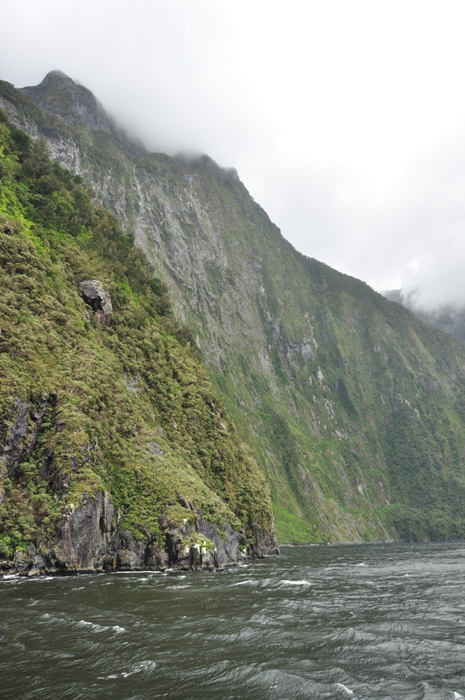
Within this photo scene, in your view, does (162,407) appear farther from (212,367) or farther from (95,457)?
(212,367)

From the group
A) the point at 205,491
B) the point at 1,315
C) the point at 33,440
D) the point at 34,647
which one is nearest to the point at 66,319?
the point at 1,315

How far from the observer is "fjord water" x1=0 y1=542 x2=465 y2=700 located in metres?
14.2

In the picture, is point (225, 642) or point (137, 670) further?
point (225, 642)

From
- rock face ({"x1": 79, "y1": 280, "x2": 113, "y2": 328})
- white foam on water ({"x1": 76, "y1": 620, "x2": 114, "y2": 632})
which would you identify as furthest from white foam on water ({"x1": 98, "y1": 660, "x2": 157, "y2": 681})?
rock face ({"x1": 79, "y1": 280, "x2": 113, "y2": 328})

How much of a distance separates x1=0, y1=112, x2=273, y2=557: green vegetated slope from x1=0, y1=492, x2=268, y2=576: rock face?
2.99ft

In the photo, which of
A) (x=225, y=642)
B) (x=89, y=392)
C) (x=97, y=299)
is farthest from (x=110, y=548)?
(x=97, y=299)

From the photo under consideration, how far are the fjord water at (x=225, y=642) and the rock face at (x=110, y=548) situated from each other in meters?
4.35

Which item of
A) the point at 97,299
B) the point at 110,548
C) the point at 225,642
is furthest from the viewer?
the point at 97,299

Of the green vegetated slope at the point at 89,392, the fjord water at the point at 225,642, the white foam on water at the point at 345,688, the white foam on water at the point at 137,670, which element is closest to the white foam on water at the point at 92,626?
the fjord water at the point at 225,642

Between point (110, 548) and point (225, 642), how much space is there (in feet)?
92.6

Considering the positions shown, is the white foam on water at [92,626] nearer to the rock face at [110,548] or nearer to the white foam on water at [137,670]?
the white foam on water at [137,670]

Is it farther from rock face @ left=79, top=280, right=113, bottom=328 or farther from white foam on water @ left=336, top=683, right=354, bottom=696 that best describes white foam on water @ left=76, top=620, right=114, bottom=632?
rock face @ left=79, top=280, right=113, bottom=328

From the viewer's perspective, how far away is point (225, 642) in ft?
63.0

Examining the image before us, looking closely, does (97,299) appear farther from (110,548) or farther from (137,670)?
(137,670)
